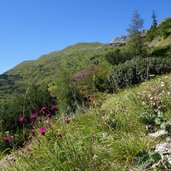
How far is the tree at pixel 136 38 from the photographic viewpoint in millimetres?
43987

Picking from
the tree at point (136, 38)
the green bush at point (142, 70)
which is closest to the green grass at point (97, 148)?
the green bush at point (142, 70)

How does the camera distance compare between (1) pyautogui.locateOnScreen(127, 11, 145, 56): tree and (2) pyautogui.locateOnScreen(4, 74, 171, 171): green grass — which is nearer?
(2) pyautogui.locateOnScreen(4, 74, 171, 171): green grass

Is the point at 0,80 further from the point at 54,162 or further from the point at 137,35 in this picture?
the point at 54,162

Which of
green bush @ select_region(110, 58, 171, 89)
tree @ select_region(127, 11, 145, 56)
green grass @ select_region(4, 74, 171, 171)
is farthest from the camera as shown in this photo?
tree @ select_region(127, 11, 145, 56)

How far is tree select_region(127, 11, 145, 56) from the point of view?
44.0 m

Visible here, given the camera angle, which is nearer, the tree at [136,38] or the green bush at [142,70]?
the green bush at [142,70]

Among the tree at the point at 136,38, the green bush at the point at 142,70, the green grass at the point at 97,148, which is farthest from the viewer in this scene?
the tree at the point at 136,38

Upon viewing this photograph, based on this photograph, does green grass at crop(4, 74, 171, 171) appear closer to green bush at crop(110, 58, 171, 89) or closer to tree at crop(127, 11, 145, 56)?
green bush at crop(110, 58, 171, 89)

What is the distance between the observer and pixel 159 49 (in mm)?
43250

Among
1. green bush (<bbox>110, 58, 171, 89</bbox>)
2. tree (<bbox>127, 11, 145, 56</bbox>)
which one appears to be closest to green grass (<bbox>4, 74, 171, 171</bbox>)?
green bush (<bbox>110, 58, 171, 89</bbox>)

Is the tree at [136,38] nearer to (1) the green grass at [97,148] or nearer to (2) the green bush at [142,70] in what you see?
(2) the green bush at [142,70]

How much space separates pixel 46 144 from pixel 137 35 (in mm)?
45191

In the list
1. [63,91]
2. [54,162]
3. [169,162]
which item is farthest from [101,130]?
[63,91]

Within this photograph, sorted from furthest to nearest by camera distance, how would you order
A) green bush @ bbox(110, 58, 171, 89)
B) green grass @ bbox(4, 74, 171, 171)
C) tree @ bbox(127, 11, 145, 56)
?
tree @ bbox(127, 11, 145, 56), green bush @ bbox(110, 58, 171, 89), green grass @ bbox(4, 74, 171, 171)
